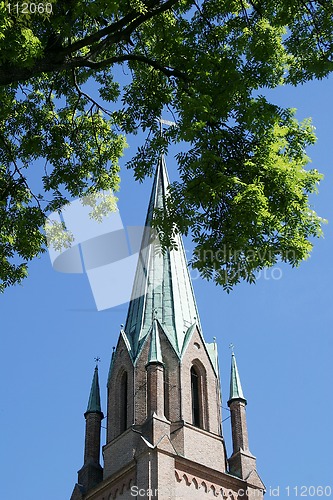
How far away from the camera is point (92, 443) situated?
1252 inches

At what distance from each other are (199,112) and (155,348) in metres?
20.3

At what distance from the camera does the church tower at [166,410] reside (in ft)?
91.0

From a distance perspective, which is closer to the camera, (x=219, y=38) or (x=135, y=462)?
(x=219, y=38)

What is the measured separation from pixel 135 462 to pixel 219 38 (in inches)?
707

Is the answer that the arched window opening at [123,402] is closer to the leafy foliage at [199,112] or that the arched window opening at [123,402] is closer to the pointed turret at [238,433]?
the pointed turret at [238,433]

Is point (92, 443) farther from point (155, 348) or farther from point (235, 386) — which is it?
point (235, 386)

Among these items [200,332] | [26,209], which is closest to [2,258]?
[26,209]

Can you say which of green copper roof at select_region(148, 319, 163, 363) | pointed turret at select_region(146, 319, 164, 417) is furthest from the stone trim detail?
green copper roof at select_region(148, 319, 163, 363)

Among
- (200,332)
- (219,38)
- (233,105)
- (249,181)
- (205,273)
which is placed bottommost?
(205,273)

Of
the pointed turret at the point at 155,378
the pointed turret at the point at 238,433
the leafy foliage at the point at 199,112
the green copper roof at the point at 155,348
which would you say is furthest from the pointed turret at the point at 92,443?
the leafy foliage at the point at 199,112

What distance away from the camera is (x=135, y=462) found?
2778 cm

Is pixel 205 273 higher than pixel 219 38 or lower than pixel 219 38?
lower

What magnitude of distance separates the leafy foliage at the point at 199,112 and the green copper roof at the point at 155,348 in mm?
16547

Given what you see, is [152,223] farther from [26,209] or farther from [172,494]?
[172,494]
